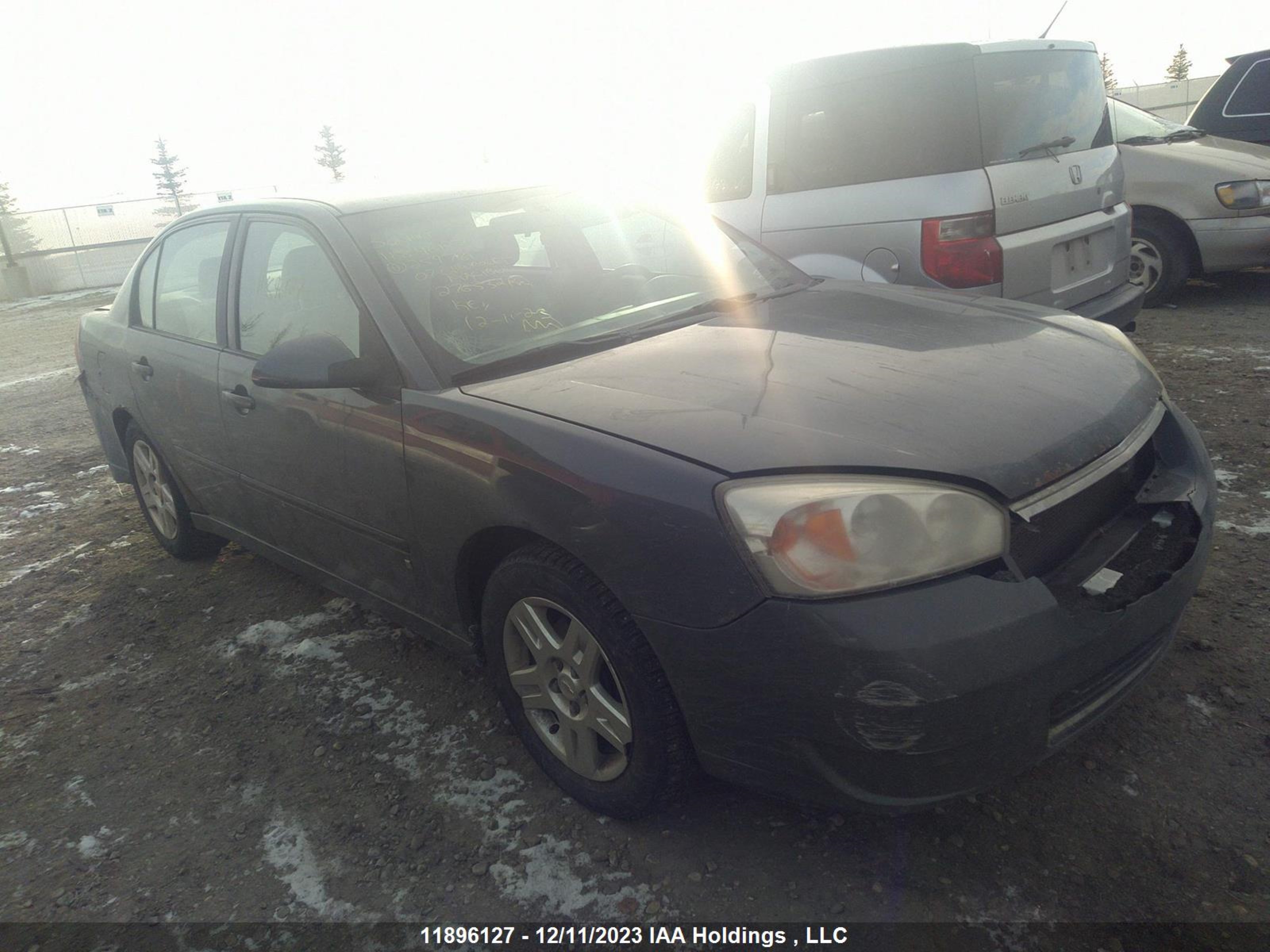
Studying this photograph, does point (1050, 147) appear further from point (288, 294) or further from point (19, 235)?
point (19, 235)

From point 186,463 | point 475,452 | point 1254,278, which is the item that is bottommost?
point 1254,278

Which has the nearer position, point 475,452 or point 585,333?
point 475,452

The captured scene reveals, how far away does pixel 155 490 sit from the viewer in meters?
4.34

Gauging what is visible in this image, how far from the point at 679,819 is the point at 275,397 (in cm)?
184

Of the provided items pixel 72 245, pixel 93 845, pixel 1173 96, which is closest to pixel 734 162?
pixel 93 845

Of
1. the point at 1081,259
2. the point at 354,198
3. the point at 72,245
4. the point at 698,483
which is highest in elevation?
the point at 354,198

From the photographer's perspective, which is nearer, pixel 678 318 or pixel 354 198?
pixel 678 318

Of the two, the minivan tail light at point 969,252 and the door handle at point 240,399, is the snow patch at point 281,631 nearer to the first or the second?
the door handle at point 240,399

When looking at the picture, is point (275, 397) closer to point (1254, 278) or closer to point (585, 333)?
point (585, 333)

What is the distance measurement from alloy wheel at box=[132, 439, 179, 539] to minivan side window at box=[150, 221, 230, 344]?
2.07 ft

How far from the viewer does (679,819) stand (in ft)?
7.70

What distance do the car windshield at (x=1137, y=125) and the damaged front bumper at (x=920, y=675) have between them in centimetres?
645

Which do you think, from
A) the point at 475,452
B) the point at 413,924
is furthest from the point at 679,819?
the point at 475,452

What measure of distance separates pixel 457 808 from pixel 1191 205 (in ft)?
22.3
